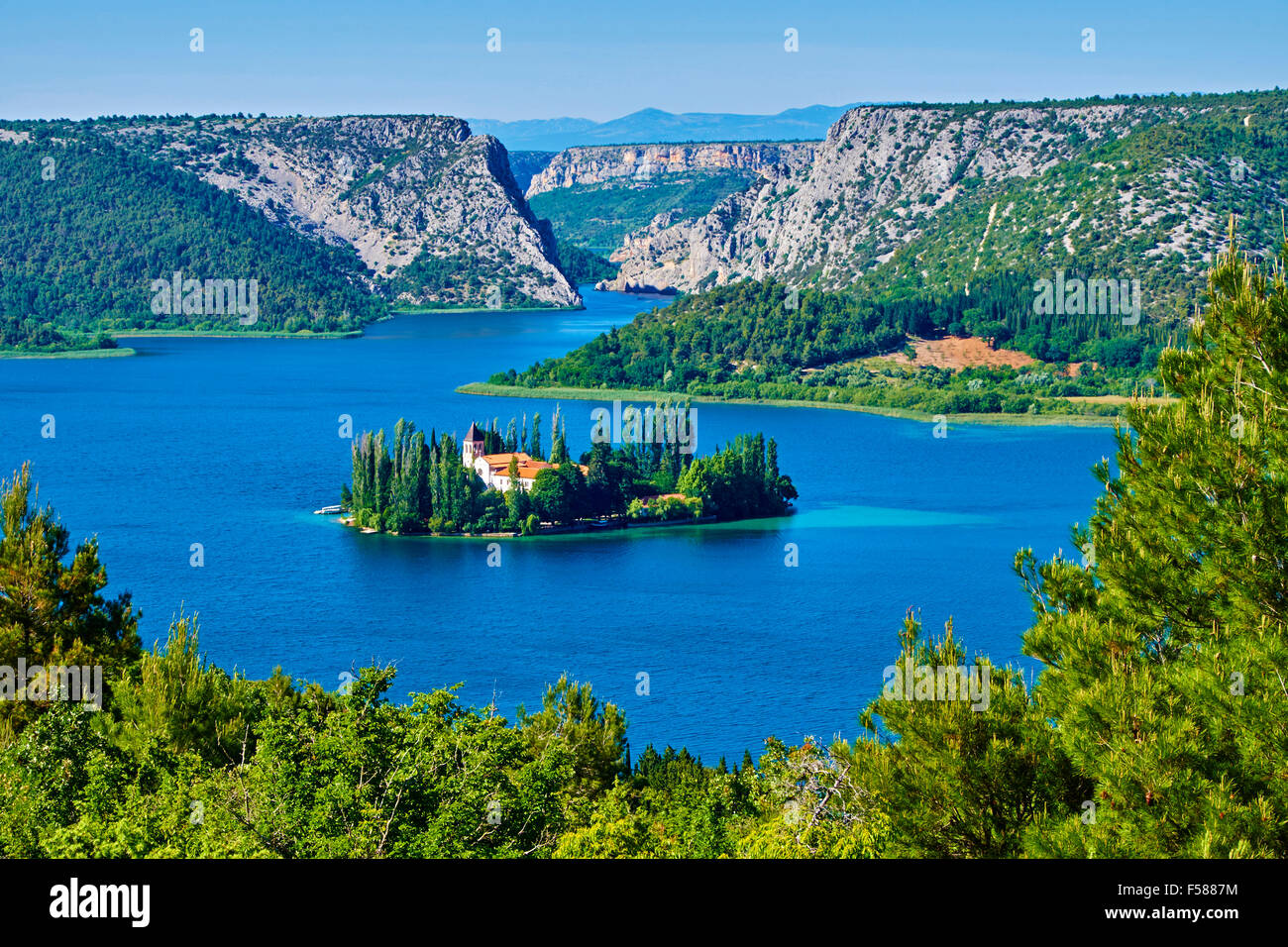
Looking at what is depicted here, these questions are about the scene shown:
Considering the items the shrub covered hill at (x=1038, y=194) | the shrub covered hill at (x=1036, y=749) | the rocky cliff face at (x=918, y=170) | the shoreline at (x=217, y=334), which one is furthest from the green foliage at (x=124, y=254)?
the shrub covered hill at (x=1036, y=749)

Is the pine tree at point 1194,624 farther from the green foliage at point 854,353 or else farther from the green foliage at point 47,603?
the green foliage at point 854,353

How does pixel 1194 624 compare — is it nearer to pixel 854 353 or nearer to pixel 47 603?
pixel 47 603

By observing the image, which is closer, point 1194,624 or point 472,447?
point 1194,624

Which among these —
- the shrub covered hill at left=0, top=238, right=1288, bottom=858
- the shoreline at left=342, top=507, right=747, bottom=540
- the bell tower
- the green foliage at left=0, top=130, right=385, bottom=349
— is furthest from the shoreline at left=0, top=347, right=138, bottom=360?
the shrub covered hill at left=0, top=238, right=1288, bottom=858

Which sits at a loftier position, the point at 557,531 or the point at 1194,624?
the point at 1194,624

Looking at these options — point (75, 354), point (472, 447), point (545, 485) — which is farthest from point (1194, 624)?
point (75, 354)
